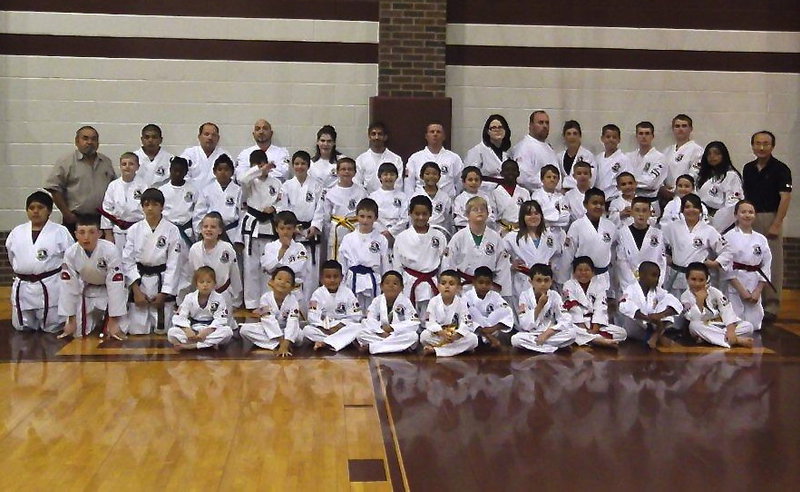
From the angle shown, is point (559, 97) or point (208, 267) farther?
point (559, 97)

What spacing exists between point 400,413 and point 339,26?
5.53m

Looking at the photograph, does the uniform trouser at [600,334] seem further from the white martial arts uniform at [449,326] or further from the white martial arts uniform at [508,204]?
the white martial arts uniform at [508,204]

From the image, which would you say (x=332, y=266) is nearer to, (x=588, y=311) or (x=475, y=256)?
(x=475, y=256)

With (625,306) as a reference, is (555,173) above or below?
above

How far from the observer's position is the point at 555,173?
767 centimetres

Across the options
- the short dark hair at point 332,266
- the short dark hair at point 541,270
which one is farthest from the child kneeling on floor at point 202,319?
the short dark hair at point 541,270

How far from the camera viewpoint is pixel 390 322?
6.63 metres

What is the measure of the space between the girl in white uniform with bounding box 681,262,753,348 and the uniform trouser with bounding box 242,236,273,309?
3855 millimetres

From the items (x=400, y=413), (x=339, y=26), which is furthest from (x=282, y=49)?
(x=400, y=413)

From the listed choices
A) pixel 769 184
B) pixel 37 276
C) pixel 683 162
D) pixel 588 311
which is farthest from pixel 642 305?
pixel 37 276

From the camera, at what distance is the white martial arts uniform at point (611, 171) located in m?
8.50

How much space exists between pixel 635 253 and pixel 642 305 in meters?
0.62

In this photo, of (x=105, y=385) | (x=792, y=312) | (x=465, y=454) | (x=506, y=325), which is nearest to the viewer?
(x=465, y=454)

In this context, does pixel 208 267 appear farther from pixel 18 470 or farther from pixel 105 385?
pixel 18 470
